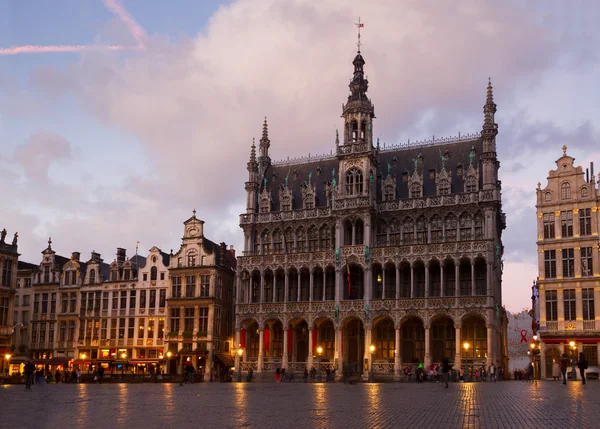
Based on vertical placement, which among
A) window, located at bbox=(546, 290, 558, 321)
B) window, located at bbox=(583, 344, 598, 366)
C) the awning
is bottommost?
the awning

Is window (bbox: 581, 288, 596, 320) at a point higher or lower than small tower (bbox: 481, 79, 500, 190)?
lower

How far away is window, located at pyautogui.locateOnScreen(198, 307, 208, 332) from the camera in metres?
79.8

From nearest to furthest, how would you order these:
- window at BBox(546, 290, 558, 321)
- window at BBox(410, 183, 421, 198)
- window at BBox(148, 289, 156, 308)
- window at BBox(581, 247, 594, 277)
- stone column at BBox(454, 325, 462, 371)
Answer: stone column at BBox(454, 325, 462, 371) → window at BBox(581, 247, 594, 277) → window at BBox(546, 290, 558, 321) → window at BBox(410, 183, 421, 198) → window at BBox(148, 289, 156, 308)

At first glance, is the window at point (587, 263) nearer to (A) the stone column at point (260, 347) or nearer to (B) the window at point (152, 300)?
(A) the stone column at point (260, 347)

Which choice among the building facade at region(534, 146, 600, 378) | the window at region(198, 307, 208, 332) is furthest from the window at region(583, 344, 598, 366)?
the window at region(198, 307, 208, 332)

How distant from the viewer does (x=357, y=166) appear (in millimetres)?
72750

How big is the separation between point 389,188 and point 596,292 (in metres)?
21.3

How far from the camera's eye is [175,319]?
8106cm

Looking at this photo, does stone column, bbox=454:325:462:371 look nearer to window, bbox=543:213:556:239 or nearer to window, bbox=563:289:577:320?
window, bbox=563:289:577:320

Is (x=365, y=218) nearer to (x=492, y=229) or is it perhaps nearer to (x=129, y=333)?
(x=492, y=229)

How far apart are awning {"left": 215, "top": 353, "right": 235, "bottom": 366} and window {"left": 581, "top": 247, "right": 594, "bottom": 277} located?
37.0 metres

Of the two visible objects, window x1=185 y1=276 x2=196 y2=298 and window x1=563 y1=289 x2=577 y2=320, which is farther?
window x1=185 y1=276 x2=196 y2=298

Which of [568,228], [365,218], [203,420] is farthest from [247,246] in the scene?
[203,420]

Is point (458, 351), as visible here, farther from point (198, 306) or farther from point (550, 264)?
point (198, 306)
